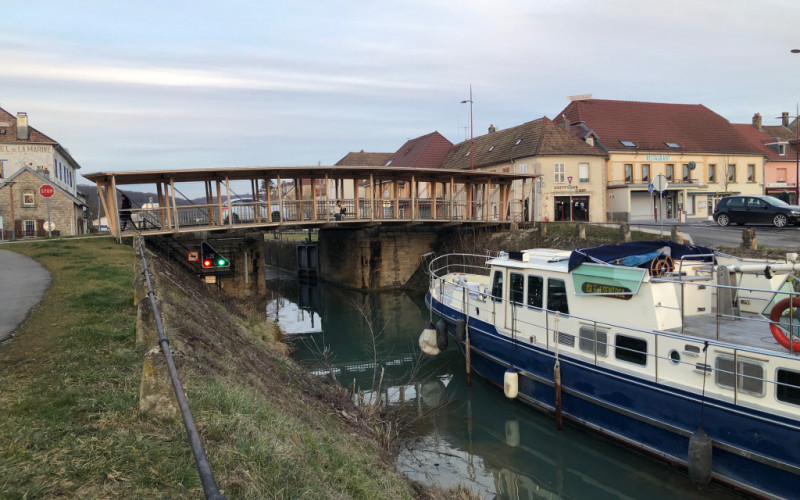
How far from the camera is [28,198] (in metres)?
43.8

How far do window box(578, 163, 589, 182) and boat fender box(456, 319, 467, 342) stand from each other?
1146 inches

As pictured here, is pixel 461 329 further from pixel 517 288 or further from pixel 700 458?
pixel 700 458

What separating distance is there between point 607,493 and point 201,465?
9688mm

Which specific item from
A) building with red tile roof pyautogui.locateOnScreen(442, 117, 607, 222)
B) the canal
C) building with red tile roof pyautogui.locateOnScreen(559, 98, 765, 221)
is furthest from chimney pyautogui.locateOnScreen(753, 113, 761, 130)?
the canal

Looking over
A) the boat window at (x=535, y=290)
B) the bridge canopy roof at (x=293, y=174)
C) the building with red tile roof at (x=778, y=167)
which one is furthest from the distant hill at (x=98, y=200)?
the building with red tile roof at (x=778, y=167)

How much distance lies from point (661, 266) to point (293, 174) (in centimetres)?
2072

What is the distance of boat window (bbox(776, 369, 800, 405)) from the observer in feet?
29.8

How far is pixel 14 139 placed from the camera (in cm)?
5000

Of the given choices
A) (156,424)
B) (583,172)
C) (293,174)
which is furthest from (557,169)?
(156,424)

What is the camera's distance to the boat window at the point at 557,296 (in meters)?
13.0

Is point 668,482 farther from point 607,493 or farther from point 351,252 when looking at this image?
point 351,252

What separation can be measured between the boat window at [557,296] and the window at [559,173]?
96.7 feet

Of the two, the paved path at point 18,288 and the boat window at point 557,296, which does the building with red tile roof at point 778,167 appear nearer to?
the boat window at point 557,296

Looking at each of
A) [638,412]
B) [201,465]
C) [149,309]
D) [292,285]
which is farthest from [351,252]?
[201,465]
